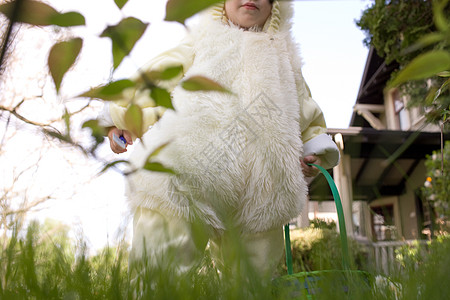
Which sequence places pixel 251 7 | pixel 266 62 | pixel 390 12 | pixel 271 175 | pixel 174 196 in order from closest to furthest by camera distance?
pixel 174 196 < pixel 271 175 < pixel 266 62 < pixel 251 7 < pixel 390 12

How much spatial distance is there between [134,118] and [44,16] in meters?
0.10

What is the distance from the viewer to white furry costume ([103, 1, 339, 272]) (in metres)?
1.44

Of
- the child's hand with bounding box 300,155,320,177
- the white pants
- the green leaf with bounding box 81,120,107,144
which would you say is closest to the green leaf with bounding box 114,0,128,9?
the green leaf with bounding box 81,120,107,144

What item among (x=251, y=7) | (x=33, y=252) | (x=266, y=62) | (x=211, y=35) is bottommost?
(x=33, y=252)

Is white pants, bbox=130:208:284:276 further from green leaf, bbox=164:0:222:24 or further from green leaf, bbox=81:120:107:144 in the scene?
green leaf, bbox=164:0:222:24

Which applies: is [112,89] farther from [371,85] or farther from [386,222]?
[371,85]

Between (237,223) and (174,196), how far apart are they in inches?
11.3

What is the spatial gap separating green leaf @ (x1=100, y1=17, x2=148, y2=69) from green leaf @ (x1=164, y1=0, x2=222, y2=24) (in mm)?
25

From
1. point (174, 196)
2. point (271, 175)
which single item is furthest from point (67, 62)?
point (271, 175)

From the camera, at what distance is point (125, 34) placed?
32 centimetres

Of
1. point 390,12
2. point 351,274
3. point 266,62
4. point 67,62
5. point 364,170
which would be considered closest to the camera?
point 67,62

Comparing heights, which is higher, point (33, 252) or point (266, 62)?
point (266, 62)

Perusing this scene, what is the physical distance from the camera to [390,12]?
5.84 m

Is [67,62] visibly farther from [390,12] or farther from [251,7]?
[390,12]
